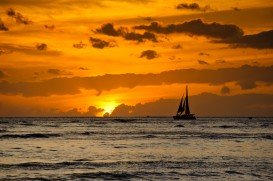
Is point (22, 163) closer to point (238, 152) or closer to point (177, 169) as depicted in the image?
point (177, 169)

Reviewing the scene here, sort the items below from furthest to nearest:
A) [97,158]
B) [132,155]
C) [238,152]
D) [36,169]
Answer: [238,152] < [132,155] < [97,158] < [36,169]

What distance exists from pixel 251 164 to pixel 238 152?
1256 centimetres

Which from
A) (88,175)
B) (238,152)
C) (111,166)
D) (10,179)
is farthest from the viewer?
(238,152)

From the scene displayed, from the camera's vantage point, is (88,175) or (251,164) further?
(251,164)

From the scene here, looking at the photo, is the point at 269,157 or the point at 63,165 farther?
the point at 269,157

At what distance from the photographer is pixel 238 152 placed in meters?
55.6

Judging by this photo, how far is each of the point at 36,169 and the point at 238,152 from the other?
2571 cm

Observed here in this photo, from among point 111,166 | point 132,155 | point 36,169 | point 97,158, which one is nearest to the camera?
point 36,169

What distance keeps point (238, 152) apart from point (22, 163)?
2508 centimetres

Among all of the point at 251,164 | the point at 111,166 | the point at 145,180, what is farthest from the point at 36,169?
the point at 251,164

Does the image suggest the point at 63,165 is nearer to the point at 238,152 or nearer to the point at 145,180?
the point at 145,180

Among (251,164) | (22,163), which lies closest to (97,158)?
(22,163)

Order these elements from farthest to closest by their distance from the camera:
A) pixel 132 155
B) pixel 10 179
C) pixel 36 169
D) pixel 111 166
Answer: pixel 132 155 → pixel 111 166 → pixel 36 169 → pixel 10 179

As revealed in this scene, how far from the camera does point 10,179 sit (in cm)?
3331
